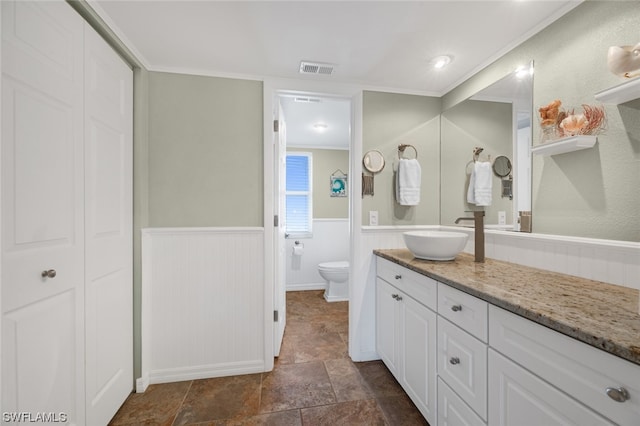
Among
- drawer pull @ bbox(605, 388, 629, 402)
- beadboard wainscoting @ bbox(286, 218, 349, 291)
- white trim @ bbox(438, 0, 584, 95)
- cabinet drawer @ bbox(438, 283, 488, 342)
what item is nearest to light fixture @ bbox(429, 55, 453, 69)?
white trim @ bbox(438, 0, 584, 95)

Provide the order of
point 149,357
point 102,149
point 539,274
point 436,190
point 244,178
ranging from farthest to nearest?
point 436,190, point 244,178, point 149,357, point 102,149, point 539,274

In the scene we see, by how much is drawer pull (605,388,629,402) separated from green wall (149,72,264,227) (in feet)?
6.03

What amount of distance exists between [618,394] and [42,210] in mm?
1919

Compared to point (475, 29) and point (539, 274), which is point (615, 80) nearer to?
point (475, 29)

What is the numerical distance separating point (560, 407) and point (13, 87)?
2057mm

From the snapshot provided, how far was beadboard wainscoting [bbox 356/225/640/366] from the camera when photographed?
111 cm

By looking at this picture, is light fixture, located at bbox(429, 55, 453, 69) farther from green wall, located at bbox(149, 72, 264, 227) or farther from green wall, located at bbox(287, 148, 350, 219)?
green wall, located at bbox(287, 148, 350, 219)

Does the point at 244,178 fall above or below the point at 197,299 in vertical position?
above

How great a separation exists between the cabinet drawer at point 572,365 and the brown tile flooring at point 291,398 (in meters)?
0.97

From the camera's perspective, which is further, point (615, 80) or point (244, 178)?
point (244, 178)

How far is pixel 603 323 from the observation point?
730 millimetres

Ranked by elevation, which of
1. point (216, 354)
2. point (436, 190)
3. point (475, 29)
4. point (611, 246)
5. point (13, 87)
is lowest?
point (216, 354)

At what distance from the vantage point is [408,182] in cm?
214

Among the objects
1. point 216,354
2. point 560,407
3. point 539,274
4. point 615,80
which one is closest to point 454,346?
point 560,407
